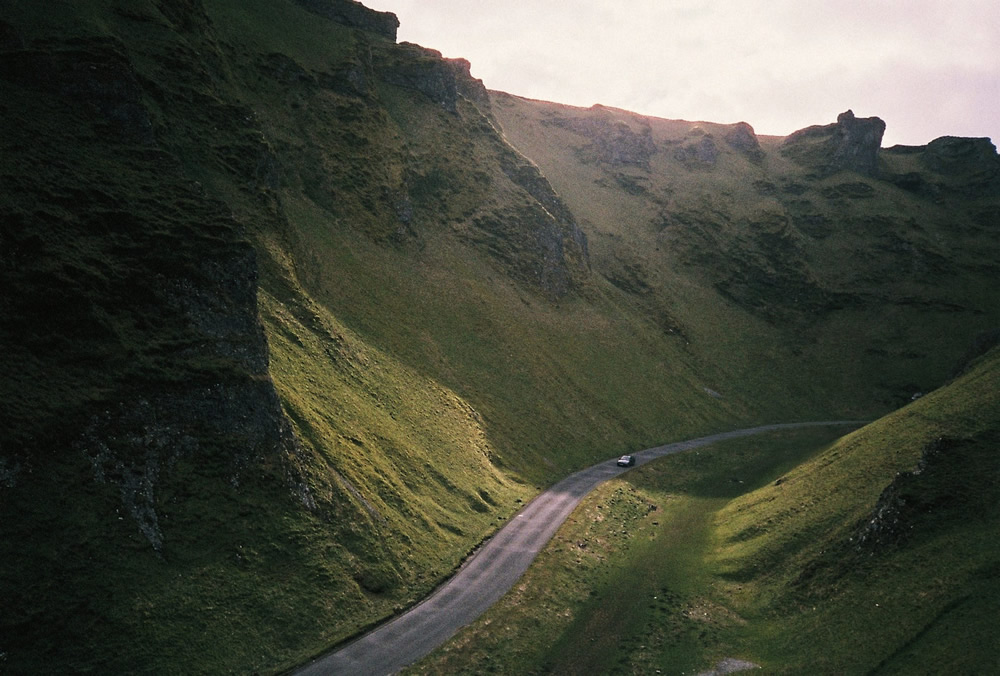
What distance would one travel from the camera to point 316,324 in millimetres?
47469

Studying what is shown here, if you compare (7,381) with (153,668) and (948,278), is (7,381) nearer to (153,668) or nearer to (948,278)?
(153,668)

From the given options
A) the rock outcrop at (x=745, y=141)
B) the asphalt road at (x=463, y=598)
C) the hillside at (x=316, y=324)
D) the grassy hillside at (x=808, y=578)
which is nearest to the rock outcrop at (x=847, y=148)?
the rock outcrop at (x=745, y=141)

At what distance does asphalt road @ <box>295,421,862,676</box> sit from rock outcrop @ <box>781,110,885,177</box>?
145 meters

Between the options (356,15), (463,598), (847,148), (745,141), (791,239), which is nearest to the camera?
(463,598)

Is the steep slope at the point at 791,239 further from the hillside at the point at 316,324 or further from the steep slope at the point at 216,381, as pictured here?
the steep slope at the point at 216,381

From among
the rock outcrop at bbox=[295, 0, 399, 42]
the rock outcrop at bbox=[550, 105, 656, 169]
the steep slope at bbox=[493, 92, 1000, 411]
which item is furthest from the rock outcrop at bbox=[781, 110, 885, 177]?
the rock outcrop at bbox=[295, 0, 399, 42]

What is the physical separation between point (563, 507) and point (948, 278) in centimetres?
12329

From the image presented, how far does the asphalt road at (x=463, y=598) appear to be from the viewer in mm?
24562

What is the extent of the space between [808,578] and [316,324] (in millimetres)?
37418

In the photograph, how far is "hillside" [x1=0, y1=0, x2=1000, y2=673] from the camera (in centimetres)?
2409

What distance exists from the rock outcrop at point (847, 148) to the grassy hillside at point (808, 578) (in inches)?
5209

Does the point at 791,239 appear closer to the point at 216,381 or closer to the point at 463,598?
the point at 463,598

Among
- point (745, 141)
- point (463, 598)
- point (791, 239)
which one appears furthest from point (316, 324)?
point (745, 141)

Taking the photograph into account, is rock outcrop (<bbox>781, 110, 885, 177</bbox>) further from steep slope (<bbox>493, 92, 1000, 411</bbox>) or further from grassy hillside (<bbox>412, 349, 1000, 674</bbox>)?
grassy hillside (<bbox>412, 349, 1000, 674</bbox>)
